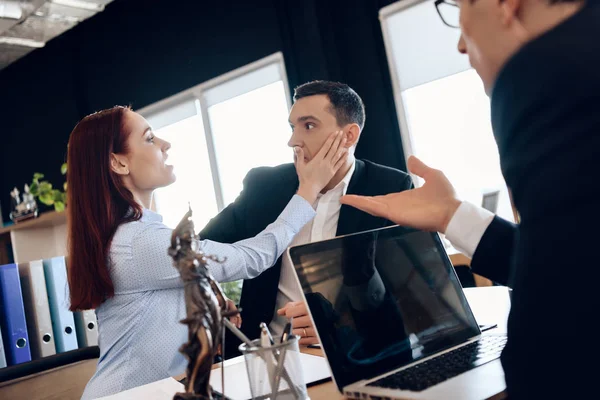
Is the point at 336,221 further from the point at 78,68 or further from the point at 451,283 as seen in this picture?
the point at 78,68

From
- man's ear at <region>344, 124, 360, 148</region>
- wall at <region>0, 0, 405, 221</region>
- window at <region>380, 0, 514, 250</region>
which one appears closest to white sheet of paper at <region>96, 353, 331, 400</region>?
man's ear at <region>344, 124, 360, 148</region>

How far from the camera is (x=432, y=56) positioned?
10.9 ft

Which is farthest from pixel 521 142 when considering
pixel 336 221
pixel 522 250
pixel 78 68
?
→ pixel 78 68

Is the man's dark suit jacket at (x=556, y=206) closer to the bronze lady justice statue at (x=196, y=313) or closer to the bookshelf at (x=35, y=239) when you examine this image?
the bronze lady justice statue at (x=196, y=313)

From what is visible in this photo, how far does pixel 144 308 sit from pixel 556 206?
1224 millimetres

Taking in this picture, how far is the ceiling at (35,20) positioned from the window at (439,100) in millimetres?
2631

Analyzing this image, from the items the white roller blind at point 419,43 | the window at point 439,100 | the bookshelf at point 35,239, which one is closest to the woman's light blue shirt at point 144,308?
the window at point 439,100

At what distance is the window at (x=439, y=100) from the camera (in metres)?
3.16

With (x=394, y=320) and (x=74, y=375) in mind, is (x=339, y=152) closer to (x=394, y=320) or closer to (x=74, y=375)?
(x=394, y=320)

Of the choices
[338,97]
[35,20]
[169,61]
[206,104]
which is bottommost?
[338,97]

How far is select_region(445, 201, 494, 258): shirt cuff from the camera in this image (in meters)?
0.92

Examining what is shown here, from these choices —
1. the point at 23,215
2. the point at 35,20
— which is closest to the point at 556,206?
the point at 23,215

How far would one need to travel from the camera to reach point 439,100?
3.33 meters

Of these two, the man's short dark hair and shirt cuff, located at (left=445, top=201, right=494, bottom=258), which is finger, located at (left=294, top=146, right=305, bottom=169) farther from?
shirt cuff, located at (left=445, top=201, right=494, bottom=258)
